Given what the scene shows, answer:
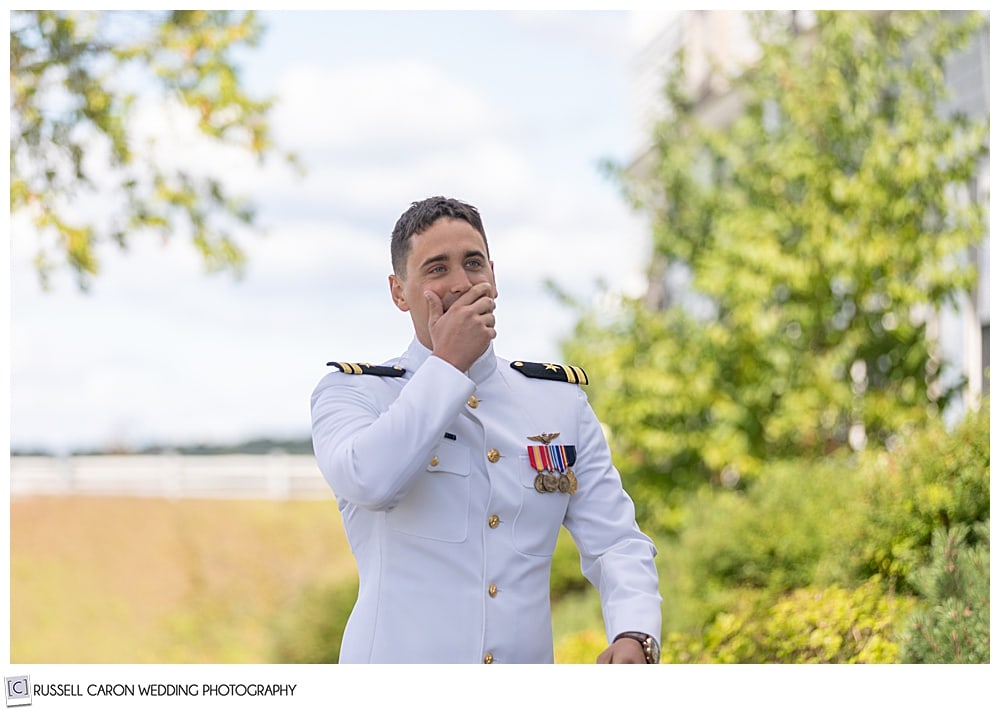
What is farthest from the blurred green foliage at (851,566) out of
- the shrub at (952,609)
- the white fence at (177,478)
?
the white fence at (177,478)

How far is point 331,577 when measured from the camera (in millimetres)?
11547

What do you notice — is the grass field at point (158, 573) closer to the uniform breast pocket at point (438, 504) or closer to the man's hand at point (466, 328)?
the uniform breast pocket at point (438, 504)

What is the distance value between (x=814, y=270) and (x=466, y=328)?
694 centimetres

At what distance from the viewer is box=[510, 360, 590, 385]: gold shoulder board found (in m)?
2.95

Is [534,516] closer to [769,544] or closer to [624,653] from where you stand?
[624,653]

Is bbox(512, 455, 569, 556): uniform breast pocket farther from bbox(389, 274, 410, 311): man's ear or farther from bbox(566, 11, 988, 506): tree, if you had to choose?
bbox(566, 11, 988, 506): tree

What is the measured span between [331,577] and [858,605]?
275 inches

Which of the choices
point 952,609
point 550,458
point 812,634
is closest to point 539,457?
point 550,458

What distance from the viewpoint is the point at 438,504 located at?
2.67 m
